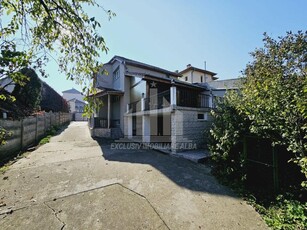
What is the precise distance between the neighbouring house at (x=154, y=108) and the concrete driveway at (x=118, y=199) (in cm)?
277

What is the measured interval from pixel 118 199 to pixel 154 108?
7.19 m

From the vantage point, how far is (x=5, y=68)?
245 centimetres

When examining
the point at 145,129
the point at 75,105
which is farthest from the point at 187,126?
the point at 75,105

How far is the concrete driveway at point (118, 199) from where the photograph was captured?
2992 mm

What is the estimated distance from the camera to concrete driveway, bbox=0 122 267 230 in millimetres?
2992

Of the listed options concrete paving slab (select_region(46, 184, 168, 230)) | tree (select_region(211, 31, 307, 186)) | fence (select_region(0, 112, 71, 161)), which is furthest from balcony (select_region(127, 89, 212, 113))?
fence (select_region(0, 112, 71, 161))

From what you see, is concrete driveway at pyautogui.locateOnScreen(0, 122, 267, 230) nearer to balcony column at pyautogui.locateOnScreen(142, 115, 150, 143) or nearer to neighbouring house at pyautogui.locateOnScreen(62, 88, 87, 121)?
balcony column at pyautogui.locateOnScreen(142, 115, 150, 143)

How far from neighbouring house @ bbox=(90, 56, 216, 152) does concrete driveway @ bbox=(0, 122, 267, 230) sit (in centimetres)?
277

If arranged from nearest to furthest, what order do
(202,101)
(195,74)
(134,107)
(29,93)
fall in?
(202,101), (134,107), (29,93), (195,74)

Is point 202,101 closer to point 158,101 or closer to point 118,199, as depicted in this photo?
point 158,101

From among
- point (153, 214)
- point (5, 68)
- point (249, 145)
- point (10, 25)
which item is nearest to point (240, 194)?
point (249, 145)

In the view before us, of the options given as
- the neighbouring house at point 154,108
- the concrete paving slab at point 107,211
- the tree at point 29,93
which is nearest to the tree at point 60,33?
the concrete paving slab at point 107,211

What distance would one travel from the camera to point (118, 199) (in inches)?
149

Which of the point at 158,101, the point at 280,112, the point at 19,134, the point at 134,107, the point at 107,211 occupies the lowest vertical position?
the point at 107,211
